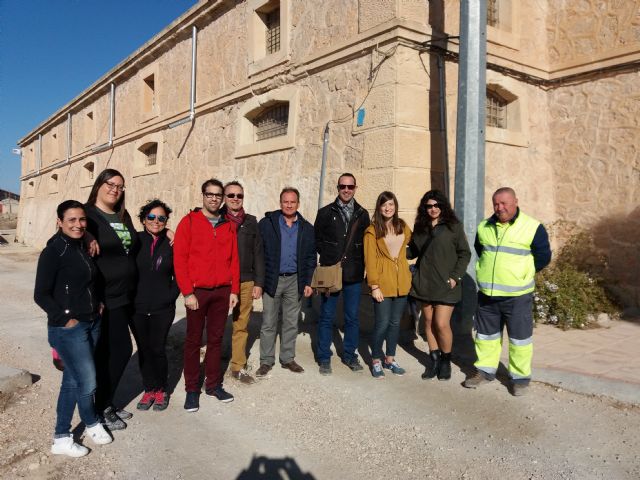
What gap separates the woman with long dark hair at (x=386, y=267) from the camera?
4383 millimetres

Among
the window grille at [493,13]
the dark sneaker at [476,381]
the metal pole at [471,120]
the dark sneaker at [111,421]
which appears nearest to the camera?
the dark sneaker at [111,421]

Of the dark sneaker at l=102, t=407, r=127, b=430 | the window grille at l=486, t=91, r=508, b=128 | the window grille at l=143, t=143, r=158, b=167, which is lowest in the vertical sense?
the dark sneaker at l=102, t=407, r=127, b=430

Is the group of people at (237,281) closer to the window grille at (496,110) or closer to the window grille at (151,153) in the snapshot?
the window grille at (496,110)

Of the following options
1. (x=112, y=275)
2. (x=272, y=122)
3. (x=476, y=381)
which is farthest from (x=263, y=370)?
(x=272, y=122)

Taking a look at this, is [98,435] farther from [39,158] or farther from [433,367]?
[39,158]

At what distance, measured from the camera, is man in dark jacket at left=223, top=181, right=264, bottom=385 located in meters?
4.28

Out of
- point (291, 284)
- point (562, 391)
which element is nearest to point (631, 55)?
point (562, 391)

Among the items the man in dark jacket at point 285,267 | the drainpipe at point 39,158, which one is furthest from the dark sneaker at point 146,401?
the drainpipe at point 39,158

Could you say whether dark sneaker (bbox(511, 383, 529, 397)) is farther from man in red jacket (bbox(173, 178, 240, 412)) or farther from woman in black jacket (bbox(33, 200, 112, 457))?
woman in black jacket (bbox(33, 200, 112, 457))

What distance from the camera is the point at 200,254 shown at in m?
3.73

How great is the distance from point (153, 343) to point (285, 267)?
136cm

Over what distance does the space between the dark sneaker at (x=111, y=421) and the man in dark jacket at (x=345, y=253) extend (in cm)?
188

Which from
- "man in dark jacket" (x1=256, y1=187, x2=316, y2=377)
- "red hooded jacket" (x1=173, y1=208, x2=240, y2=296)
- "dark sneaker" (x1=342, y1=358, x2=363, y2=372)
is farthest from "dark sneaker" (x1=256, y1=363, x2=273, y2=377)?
"red hooded jacket" (x1=173, y1=208, x2=240, y2=296)

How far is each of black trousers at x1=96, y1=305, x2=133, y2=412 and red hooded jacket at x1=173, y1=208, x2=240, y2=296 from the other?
487 mm
